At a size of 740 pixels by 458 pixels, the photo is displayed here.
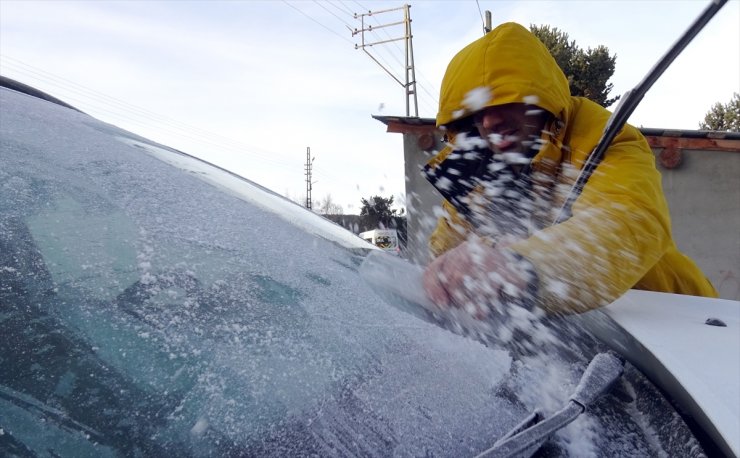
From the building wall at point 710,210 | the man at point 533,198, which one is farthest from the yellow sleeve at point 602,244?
the building wall at point 710,210

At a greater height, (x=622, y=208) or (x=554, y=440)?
(x=622, y=208)

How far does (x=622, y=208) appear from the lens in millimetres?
1052

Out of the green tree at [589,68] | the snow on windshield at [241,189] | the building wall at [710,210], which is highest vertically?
the green tree at [589,68]

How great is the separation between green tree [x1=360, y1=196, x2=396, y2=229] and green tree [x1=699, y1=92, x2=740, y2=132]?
30507 mm

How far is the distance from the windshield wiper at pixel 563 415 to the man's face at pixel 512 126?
2.28 feet

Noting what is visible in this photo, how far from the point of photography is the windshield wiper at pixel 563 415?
0.67 metres

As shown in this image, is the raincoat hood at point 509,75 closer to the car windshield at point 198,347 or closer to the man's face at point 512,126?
the man's face at point 512,126

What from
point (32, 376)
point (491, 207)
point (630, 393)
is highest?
point (491, 207)

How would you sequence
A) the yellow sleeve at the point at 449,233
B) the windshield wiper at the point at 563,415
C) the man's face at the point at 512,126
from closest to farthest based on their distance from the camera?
the windshield wiper at the point at 563,415
the man's face at the point at 512,126
the yellow sleeve at the point at 449,233

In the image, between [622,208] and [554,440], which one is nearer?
[554,440]

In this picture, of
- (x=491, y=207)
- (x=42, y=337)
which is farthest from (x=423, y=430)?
(x=491, y=207)

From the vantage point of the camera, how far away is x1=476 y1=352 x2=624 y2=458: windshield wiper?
67 cm

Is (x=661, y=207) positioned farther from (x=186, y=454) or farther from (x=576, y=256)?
(x=186, y=454)

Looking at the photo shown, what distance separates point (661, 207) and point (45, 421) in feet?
3.56
